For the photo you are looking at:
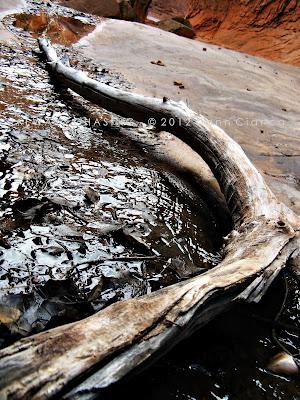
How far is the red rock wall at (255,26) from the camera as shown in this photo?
10.7 meters

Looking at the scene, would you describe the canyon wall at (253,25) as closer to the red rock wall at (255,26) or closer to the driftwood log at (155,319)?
the red rock wall at (255,26)

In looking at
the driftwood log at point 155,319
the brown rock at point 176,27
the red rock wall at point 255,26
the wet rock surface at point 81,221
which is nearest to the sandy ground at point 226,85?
the driftwood log at point 155,319

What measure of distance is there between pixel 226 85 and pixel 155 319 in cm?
506

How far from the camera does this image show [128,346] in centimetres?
106

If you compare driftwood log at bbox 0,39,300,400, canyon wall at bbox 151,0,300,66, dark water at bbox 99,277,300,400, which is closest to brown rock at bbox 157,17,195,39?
canyon wall at bbox 151,0,300,66

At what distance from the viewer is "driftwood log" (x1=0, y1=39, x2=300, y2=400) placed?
0.93m

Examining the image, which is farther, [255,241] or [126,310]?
[255,241]

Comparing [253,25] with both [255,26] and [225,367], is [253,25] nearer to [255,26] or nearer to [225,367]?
[255,26]

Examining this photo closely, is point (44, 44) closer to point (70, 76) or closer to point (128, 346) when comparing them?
point (70, 76)

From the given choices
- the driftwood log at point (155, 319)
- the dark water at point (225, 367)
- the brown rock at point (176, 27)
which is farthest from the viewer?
the brown rock at point (176, 27)

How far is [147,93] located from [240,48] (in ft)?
27.5

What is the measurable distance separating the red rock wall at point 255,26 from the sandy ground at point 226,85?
2.15m

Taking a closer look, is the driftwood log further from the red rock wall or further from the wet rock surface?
the red rock wall

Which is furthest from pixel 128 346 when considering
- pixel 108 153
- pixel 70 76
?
Result: pixel 70 76
